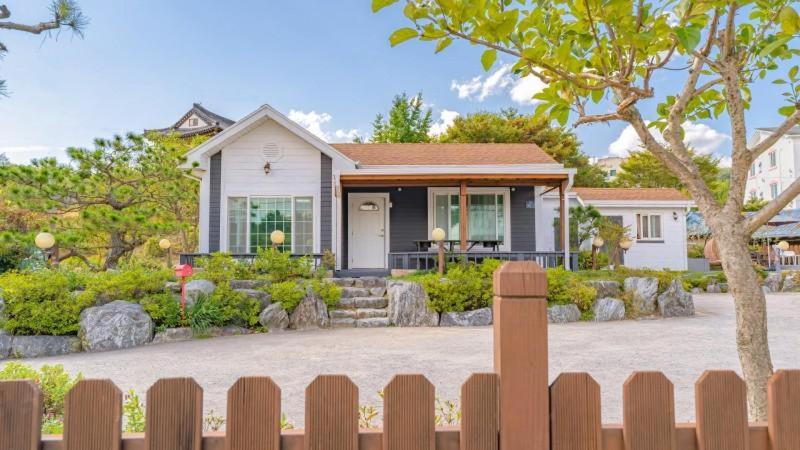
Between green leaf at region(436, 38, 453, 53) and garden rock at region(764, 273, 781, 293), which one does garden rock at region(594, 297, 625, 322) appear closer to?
green leaf at region(436, 38, 453, 53)

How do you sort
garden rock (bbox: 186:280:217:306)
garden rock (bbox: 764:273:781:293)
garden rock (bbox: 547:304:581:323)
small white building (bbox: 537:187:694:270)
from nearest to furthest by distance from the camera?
garden rock (bbox: 186:280:217:306)
garden rock (bbox: 547:304:581:323)
garden rock (bbox: 764:273:781:293)
small white building (bbox: 537:187:694:270)

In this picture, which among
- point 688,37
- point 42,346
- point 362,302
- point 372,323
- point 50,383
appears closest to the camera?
point 688,37

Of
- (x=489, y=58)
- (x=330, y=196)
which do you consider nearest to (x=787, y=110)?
(x=489, y=58)

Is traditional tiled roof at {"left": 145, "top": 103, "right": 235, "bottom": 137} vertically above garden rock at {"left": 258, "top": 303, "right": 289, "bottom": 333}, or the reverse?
traditional tiled roof at {"left": 145, "top": 103, "right": 235, "bottom": 137}

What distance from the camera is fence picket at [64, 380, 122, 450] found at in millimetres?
1045

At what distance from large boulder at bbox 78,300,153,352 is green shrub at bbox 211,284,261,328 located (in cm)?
107

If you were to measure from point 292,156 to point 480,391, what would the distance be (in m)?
11.3

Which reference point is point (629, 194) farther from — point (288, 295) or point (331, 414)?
point (331, 414)

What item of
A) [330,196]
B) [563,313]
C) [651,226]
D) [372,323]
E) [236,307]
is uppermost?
[330,196]

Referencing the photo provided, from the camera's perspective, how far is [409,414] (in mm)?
1074

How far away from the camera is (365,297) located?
8.75m

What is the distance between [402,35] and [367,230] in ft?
38.2

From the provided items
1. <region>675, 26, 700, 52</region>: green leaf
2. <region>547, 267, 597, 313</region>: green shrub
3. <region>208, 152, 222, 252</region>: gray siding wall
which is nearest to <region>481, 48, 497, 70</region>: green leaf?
<region>675, 26, 700, 52</region>: green leaf

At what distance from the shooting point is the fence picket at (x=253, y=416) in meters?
1.06
